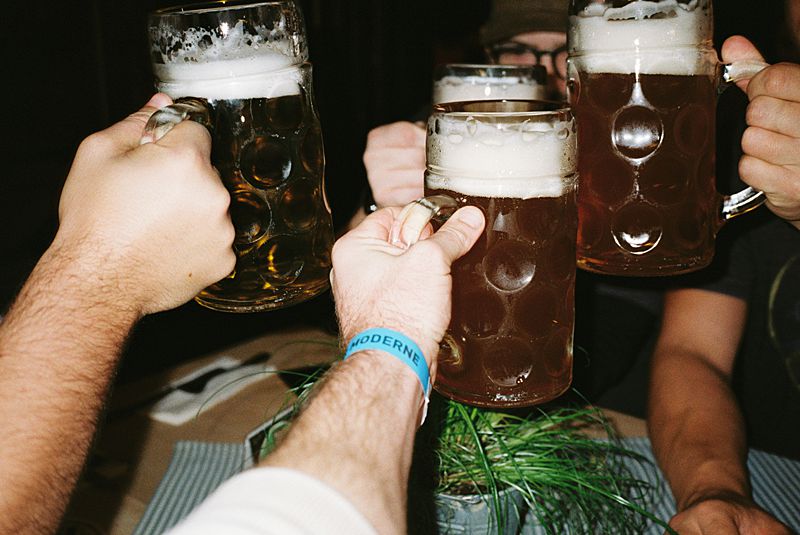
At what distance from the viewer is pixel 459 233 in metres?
0.79

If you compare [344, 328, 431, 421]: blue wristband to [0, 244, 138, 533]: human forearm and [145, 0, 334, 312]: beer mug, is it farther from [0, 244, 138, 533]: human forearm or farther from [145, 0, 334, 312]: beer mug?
[0, 244, 138, 533]: human forearm

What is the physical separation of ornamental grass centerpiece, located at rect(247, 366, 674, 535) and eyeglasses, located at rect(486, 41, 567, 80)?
46.6 inches

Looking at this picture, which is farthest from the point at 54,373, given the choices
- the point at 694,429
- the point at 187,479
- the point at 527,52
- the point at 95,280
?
the point at 527,52

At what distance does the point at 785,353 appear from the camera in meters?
1.88

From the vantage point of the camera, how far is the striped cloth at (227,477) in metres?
1.20

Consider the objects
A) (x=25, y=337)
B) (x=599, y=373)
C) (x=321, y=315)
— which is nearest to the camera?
(x=25, y=337)

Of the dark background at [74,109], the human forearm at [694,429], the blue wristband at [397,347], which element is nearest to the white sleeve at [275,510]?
the blue wristband at [397,347]

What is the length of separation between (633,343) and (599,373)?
0.53 feet

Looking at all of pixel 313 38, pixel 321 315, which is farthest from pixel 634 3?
pixel 313 38

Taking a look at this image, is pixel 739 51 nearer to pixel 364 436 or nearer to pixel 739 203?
pixel 739 203

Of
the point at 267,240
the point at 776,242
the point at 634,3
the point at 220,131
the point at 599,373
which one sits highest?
the point at 634,3

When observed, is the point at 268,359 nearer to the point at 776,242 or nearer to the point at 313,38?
the point at 776,242

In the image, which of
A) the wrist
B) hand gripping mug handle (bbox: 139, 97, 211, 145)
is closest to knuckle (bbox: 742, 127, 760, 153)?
hand gripping mug handle (bbox: 139, 97, 211, 145)

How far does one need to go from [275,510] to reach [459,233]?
1.30ft
